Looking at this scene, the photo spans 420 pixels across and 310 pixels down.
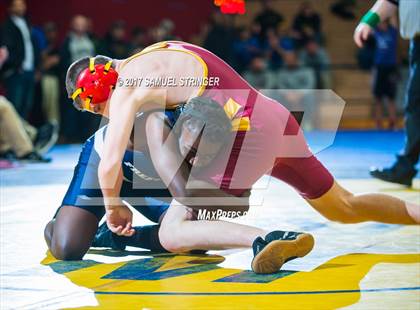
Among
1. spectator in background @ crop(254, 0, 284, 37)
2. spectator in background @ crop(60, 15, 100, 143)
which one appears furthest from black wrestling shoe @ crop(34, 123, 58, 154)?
spectator in background @ crop(254, 0, 284, 37)

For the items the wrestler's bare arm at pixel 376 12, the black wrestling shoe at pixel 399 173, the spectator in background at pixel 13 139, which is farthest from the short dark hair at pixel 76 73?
the spectator in background at pixel 13 139

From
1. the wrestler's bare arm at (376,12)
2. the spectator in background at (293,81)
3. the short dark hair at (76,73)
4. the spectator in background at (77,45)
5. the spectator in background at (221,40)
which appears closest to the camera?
the short dark hair at (76,73)

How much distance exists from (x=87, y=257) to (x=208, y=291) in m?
1.05

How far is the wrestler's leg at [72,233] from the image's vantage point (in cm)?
461

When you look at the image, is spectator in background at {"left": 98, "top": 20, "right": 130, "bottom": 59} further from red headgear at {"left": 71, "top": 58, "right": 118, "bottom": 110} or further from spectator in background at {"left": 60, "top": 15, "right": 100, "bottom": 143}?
red headgear at {"left": 71, "top": 58, "right": 118, "bottom": 110}

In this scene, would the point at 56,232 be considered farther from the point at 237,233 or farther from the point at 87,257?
the point at 237,233

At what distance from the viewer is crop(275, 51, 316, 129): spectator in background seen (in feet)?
47.8

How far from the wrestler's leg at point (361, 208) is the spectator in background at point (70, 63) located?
7.68 meters

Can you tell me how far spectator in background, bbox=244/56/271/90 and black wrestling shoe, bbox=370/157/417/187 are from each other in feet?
23.2

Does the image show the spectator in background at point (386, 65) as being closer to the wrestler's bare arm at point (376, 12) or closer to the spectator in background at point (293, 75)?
the spectator in background at point (293, 75)

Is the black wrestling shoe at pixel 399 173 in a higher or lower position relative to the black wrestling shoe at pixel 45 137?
higher

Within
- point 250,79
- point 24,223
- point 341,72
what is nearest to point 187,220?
point 24,223

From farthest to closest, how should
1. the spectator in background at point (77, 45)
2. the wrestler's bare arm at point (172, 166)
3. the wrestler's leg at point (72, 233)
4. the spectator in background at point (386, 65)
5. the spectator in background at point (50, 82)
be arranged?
the spectator in background at point (386, 65) < the spectator in background at point (50, 82) < the spectator in background at point (77, 45) < the wrestler's leg at point (72, 233) < the wrestler's bare arm at point (172, 166)

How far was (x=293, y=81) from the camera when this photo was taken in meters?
14.6
